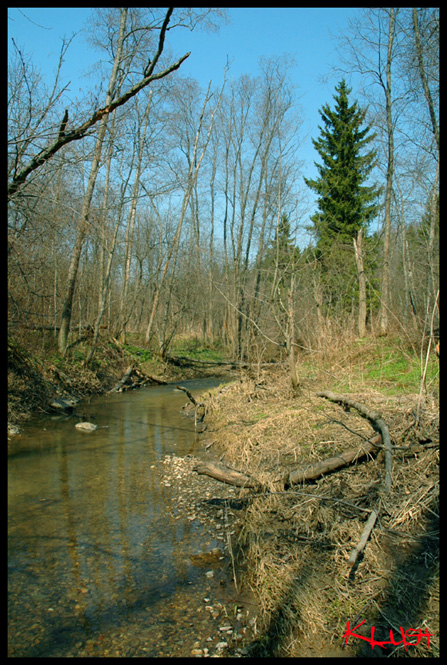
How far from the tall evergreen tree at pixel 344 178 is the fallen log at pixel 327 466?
1893 cm

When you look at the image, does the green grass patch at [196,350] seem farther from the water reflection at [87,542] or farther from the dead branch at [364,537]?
the dead branch at [364,537]

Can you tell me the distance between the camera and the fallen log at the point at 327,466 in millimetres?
5539

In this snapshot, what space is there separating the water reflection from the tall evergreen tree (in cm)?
1816

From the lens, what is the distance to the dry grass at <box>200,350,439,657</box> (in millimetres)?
3320

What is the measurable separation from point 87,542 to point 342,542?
8.98 feet

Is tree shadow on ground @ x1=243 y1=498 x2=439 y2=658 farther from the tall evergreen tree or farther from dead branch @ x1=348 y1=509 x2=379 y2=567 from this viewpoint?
the tall evergreen tree

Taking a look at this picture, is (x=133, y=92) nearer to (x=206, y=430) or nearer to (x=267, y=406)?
(x=267, y=406)

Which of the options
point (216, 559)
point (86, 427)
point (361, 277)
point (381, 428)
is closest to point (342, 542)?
point (216, 559)

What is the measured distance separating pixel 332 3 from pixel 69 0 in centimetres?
139

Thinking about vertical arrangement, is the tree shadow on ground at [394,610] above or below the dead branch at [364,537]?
below

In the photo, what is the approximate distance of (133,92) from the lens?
459cm

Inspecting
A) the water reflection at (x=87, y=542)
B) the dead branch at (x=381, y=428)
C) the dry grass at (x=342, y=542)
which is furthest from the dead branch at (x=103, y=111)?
the dead branch at (x=381, y=428)
